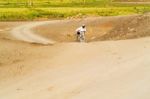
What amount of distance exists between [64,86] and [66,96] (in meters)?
1.35

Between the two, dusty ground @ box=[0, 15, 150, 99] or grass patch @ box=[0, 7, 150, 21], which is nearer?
dusty ground @ box=[0, 15, 150, 99]

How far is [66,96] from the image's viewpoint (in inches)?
578

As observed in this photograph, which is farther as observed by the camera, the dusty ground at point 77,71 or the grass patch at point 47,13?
the grass patch at point 47,13

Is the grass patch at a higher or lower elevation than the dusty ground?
lower

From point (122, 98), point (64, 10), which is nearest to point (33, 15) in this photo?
point (64, 10)

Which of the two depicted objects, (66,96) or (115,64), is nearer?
(66,96)

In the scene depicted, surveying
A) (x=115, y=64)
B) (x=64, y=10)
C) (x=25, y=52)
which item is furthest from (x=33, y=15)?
(x=115, y=64)

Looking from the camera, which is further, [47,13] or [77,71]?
[47,13]

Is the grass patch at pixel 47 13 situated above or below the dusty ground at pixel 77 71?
below

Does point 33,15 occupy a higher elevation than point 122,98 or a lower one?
lower

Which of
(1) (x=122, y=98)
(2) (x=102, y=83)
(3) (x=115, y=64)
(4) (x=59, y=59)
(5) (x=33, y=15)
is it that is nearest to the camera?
(1) (x=122, y=98)

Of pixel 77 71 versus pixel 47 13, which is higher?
pixel 77 71

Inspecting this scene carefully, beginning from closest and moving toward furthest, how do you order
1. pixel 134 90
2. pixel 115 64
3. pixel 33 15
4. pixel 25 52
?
pixel 134 90, pixel 115 64, pixel 25 52, pixel 33 15

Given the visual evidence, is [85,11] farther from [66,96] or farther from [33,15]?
[66,96]
